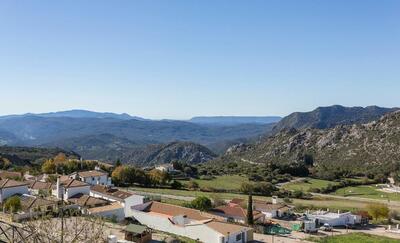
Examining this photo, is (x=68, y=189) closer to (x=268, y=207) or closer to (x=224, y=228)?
(x=224, y=228)

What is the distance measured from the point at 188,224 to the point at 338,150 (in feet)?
295

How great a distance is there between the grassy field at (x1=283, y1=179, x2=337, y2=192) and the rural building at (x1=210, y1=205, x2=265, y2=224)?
32.7m

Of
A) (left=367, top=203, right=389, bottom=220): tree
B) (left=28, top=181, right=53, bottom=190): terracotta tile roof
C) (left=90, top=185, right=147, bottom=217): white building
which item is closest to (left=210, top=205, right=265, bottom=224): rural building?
(left=90, top=185, right=147, bottom=217): white building

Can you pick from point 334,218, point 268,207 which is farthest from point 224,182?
point 334,218

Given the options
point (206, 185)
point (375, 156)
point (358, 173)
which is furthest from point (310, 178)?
point (206, 185)

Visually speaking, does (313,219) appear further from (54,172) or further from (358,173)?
(358,173)

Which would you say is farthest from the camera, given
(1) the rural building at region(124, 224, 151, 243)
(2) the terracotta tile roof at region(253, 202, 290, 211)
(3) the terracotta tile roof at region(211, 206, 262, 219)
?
(2) the terracotta tile roof at region(253, 202, 290, 211)

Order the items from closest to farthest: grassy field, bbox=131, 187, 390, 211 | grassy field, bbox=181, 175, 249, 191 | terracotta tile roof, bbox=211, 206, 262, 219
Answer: terracotta tile roof, bbox=211, 206, 262, 219 < grassy field, bbox=131, 187, 390, 211 < grassy field, bbox=181, 175, 249, 191

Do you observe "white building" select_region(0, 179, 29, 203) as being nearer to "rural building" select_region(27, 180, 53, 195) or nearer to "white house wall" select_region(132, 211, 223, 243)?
"rural building" select_region(27, 180, 53, 195)

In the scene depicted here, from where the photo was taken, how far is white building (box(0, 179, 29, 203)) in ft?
166

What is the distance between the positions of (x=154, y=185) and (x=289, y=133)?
88.2m

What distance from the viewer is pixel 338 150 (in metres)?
126

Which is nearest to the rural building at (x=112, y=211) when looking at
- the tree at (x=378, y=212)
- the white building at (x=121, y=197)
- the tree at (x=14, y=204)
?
the white building at (x=121, y=197)

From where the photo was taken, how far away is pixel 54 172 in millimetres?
79625
